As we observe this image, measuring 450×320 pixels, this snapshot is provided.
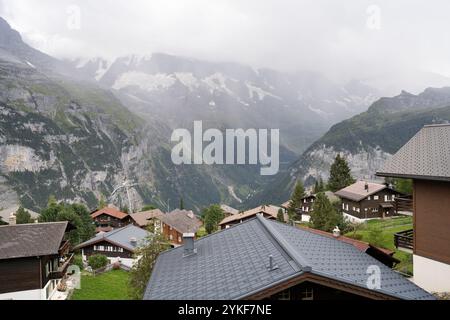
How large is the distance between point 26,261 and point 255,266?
28583mm

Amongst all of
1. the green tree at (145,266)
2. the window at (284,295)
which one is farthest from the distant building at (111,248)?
the window at (284,295)

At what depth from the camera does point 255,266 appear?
14.0 m

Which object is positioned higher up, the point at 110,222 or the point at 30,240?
the point at 30,240

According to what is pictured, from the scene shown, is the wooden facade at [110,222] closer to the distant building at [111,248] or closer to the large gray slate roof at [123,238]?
the large gray slate roof at [123,238]

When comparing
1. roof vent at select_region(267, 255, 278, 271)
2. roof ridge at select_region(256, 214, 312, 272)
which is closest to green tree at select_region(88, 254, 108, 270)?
roof ridge at select_region(256, 214, 312, 272)

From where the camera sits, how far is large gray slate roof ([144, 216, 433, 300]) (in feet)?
42.0

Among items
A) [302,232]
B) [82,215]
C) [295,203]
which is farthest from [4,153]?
[302,232]

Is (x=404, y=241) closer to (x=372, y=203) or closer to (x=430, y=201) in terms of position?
(x=430, y=201)

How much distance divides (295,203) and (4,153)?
532 feet

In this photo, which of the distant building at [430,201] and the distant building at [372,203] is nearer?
the distant building at [430,201]

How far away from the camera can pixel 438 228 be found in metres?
18.4

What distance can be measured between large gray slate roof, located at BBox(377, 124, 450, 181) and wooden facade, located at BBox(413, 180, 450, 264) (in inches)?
24.9

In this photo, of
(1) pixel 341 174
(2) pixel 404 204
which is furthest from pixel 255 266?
(1) pixel 341 174

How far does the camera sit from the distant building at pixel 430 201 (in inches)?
705
